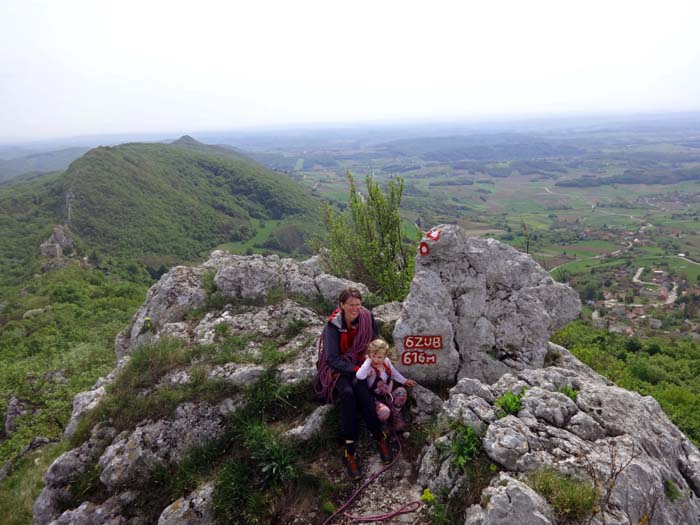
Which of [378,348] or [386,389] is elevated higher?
[378,348]

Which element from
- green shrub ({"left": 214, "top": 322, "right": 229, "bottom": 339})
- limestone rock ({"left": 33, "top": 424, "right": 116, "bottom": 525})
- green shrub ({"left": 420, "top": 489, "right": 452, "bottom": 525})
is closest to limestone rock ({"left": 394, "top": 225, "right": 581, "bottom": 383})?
green shrub ({"left": 420, "top": 489, "right": 452, "bottom": 525})

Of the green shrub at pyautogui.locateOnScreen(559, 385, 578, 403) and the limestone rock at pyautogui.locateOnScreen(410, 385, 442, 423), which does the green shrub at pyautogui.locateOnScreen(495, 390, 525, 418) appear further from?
the limestone rock at pyautogui.locateOnScreen(410, 385, 442, 423)

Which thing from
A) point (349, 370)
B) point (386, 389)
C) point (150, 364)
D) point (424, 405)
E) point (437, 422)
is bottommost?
point (424, 405)

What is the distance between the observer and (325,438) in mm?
8297

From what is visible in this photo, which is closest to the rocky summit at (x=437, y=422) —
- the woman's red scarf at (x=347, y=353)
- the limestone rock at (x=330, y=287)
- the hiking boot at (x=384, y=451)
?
the hiking boot at (x=384, y=451)

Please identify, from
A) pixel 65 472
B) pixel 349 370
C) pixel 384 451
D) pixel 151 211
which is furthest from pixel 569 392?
pixel 151 211

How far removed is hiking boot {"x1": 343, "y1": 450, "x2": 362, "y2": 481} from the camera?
759 cm

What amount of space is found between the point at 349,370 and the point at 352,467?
1.89m

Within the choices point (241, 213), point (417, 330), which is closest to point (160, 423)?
point (417, 330)

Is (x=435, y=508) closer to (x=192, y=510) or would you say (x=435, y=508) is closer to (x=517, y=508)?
(x=517, y=508)

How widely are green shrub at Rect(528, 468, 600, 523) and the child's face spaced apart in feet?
10.9

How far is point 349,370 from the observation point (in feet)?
26.6

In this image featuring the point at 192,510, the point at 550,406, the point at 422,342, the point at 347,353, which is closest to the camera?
the point at 192,510

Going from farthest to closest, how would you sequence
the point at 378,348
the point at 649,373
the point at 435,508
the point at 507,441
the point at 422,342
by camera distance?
the point at 649,373, the point at 422,342, the point at 378,348, the point at 507,441, the point at 435,508
